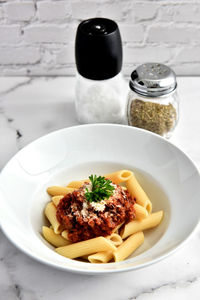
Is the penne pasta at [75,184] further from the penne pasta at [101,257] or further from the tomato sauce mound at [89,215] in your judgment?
the penne pasta at [101,257]

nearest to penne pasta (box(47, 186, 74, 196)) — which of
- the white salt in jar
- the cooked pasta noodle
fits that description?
the cooked pasta noodle

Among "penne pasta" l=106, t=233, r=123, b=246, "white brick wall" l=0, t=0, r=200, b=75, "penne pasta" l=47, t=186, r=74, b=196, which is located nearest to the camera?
"penne pasta" l=106, t=233, r=123, b=246

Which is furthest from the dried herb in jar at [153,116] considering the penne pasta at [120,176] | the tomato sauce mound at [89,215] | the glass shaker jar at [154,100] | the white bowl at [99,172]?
the tomato sauce mound at [89,215]

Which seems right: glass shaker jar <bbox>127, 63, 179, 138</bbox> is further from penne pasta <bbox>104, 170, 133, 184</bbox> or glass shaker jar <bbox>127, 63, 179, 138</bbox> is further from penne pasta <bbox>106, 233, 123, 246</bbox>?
penne pasta <bbox>106, 233, 123, 246</bbox>

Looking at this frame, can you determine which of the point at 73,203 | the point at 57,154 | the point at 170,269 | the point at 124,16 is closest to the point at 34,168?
the point at 57,154

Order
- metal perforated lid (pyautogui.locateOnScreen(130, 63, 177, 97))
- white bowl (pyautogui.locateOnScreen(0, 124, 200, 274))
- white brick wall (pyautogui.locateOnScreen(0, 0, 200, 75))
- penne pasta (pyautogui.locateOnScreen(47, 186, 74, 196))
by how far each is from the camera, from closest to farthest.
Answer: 1. white bowl (pyautogui.locateOnScreen(0, 124, 200, 274))
2. penne pasta (pyautogui.locateOnScreen(47, 186, 74, 196))
3. metal perforated lid (pyautogui.locateOnScreen(130, 63, 177, 97))
4. white brick wall (pyautogui.locateOnScreen(0, 0, 200, 75))

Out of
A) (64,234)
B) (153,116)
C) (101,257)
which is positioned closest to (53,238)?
(64,234)
